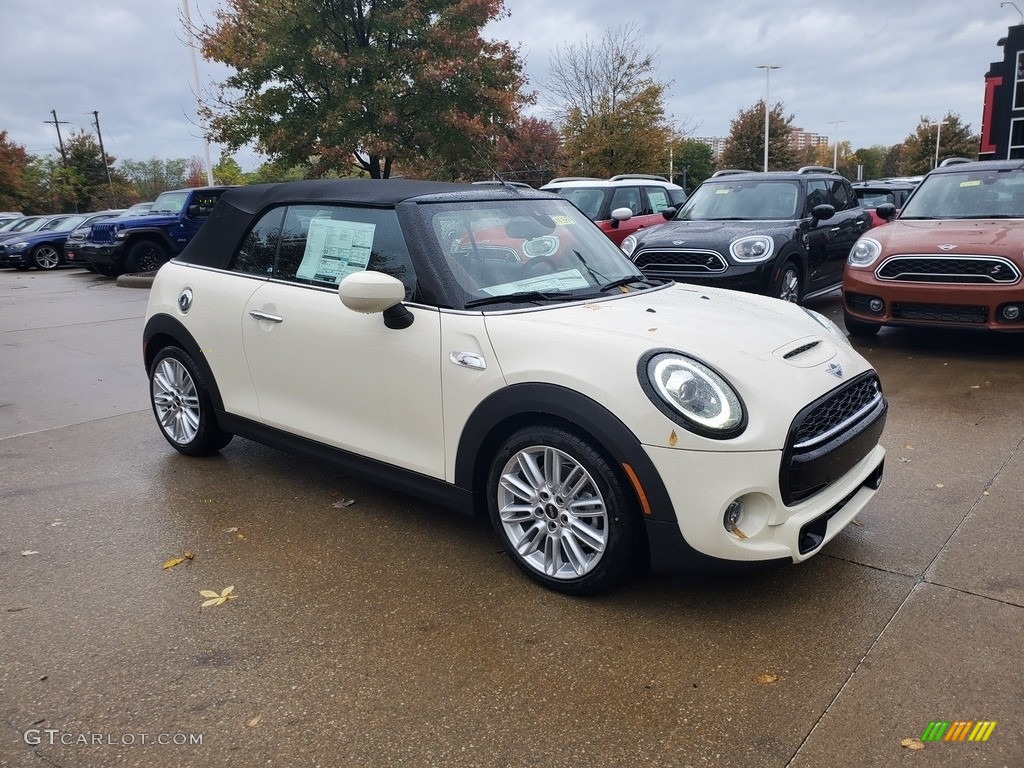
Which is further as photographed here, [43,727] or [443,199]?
[443,199]

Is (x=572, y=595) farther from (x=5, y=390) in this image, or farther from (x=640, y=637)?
(x=5, y=390)

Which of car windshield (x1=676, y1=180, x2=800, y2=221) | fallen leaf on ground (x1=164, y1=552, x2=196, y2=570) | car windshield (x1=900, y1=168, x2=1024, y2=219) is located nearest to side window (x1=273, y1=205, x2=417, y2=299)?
fallen leaf on ground (x1=164, y1=552, x2=196, y2=570)

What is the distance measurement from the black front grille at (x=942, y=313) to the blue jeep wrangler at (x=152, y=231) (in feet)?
47.0

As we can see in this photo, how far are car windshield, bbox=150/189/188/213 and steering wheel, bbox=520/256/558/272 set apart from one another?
51.8ft

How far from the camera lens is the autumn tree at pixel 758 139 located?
4481 centimetres

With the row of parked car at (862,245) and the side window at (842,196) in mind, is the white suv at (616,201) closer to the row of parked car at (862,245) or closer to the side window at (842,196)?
the row of parked car at (862,245)

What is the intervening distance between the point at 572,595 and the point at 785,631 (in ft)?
2.65

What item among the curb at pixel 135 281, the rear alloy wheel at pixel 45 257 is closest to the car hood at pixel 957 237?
the curb at pixel 135 281

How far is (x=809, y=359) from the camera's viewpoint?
3270 mm

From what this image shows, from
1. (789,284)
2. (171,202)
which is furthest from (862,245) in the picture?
(171,202)

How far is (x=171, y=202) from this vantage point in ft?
58.2

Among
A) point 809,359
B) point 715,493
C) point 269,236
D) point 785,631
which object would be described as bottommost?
point 785,631

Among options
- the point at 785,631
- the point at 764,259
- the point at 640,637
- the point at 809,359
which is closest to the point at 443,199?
the point at 809,359

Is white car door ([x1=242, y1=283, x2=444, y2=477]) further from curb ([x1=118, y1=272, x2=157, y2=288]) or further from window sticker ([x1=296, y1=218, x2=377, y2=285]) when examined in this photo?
curb ([x1=118, y1=272, x2=157, y2=288])
